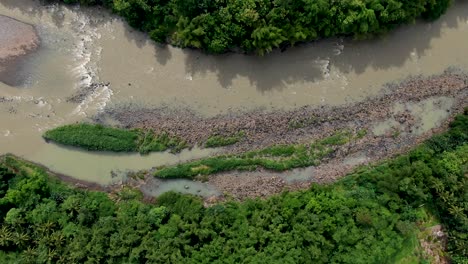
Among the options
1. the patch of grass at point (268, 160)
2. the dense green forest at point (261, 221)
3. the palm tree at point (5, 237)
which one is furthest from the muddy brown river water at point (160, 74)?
the palm tree at point (5, 237)

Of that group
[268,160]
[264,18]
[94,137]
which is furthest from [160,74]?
[268,160]

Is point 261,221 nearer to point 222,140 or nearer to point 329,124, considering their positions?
point 222,140

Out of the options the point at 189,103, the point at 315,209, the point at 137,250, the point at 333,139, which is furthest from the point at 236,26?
the point at 137,250

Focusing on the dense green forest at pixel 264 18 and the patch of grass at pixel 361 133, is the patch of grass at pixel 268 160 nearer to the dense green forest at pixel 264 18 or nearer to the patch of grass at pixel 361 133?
the patch of grass at pixel 361 133

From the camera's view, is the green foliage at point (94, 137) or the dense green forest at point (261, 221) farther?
the green foliage at point (94, 137)

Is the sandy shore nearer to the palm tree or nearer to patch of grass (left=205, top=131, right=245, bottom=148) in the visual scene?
the palm tree

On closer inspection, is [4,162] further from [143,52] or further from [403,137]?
[403,137]
